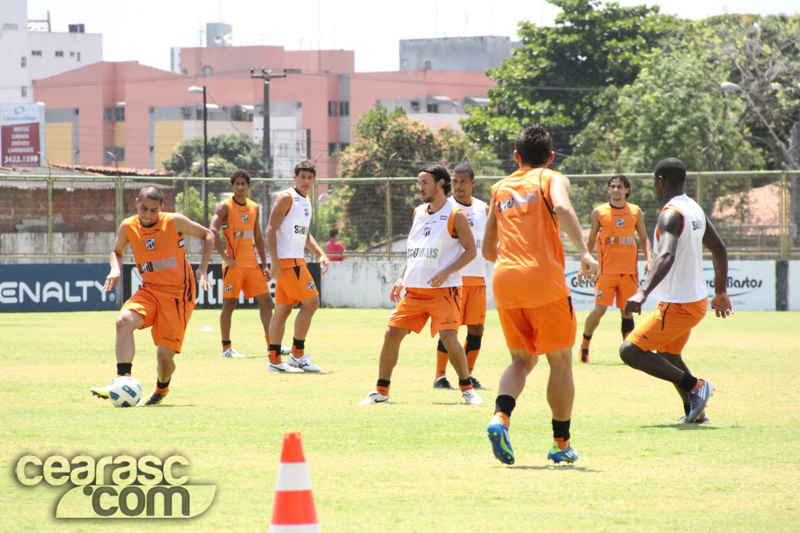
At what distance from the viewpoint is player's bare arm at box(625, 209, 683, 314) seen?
25.4ft

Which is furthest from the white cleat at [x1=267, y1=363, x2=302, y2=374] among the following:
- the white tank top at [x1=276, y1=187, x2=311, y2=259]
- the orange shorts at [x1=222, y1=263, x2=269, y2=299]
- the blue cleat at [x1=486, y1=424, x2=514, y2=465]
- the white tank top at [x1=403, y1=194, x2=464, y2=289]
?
the blue cleat at [x1=486, y1=424, x2=514, y2=465]

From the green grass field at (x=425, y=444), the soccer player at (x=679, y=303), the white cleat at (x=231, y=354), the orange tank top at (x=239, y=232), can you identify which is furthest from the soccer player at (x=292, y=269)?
the soccer player at (x=679, y=303)

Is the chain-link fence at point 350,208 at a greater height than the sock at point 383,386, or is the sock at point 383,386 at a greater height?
the chain-link fence at point 350,208

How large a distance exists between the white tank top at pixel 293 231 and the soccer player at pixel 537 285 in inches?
251

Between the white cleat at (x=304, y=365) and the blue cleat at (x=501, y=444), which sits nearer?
the blue cleat at (x=501, y=444)

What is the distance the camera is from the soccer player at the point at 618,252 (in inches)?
539

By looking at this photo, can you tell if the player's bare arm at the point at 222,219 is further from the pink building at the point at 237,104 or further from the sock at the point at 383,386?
the pink building at the point at 237,104

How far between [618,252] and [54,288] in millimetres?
16105

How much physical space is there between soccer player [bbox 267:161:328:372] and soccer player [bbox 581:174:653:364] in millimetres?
3640

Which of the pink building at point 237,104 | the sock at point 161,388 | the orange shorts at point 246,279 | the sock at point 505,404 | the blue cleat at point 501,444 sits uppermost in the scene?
the pink building at point 237,104

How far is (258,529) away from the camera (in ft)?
16.2

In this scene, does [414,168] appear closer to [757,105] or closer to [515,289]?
[757,105]

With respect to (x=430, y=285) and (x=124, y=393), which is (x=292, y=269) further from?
(x=124, y=393)

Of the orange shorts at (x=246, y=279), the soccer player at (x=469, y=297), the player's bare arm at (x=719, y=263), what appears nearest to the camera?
the player's bare arm at (x=719, y=263)
